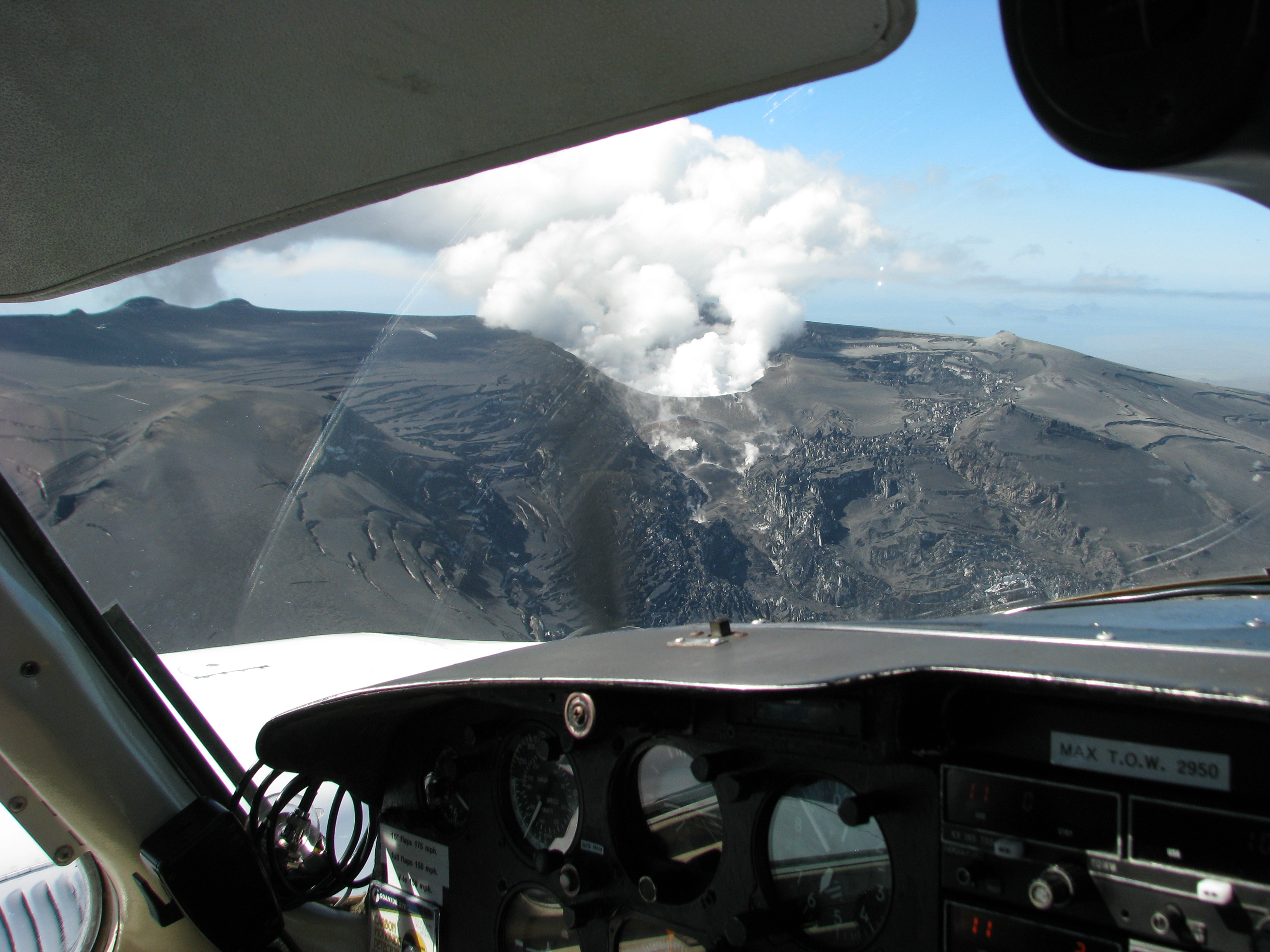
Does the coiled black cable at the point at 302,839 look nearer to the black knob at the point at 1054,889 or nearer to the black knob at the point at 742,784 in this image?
the black knob at the point at 742,784

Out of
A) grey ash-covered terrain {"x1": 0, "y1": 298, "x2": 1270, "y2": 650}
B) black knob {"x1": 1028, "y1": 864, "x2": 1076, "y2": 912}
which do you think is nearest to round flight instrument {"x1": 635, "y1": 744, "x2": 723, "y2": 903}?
black knob {"x1": 1028, "y1": 864, "x2": 1076, "y2": 912}

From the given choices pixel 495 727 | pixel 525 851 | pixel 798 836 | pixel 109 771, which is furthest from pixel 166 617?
pixel 798 836

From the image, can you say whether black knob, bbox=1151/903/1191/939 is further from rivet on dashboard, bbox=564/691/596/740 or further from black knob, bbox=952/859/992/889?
rivet on dashboard, bbox=564/691/596/740

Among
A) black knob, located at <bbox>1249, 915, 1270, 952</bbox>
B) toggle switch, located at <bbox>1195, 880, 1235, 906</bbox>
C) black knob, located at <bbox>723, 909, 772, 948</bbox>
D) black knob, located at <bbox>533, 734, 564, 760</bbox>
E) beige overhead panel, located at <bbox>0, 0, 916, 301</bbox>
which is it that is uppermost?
beige overhead panel, located at <bbox>0, 0, 916, 301</bbox>

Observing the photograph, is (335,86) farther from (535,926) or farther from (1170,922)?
(535,926)

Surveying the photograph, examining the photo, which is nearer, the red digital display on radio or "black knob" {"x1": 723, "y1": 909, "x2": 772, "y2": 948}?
the red digital display on radio

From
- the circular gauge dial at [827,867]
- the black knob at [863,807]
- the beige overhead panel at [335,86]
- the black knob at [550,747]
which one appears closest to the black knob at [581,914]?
the black knob at [550,747]
